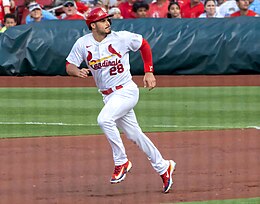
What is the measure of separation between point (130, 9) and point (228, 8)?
8.44 feet

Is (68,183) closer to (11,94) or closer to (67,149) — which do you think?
(67,149)

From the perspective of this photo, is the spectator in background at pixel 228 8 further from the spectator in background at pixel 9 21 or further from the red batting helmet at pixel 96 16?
the red batting helmet at pixel 96 16

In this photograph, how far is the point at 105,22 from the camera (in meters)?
8.17

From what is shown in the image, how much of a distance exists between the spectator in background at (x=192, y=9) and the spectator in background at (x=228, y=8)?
515mm

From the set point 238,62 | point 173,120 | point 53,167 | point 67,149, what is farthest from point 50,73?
point 53,167

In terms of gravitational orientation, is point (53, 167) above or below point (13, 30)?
above

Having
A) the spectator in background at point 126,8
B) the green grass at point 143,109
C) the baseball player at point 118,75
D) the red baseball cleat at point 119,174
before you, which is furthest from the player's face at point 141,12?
the red baseball cleat at point 119,174

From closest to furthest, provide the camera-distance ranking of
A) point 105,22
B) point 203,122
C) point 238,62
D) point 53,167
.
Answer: point 105,22 < point 53,167 < point 203,122 < point 238,62

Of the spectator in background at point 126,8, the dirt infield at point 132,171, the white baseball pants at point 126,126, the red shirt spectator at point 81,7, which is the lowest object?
the red shirt spectator at point 81,7

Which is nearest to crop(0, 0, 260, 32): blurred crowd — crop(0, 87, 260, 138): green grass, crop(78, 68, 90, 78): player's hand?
crop(0, 87, 260, 138): green grass

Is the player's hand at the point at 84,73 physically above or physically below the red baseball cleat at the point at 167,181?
above

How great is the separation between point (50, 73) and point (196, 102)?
471cm

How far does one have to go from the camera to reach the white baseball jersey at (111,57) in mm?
8102

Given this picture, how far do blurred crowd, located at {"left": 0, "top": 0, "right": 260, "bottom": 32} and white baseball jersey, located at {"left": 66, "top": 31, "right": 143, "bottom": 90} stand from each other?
1121 cm
